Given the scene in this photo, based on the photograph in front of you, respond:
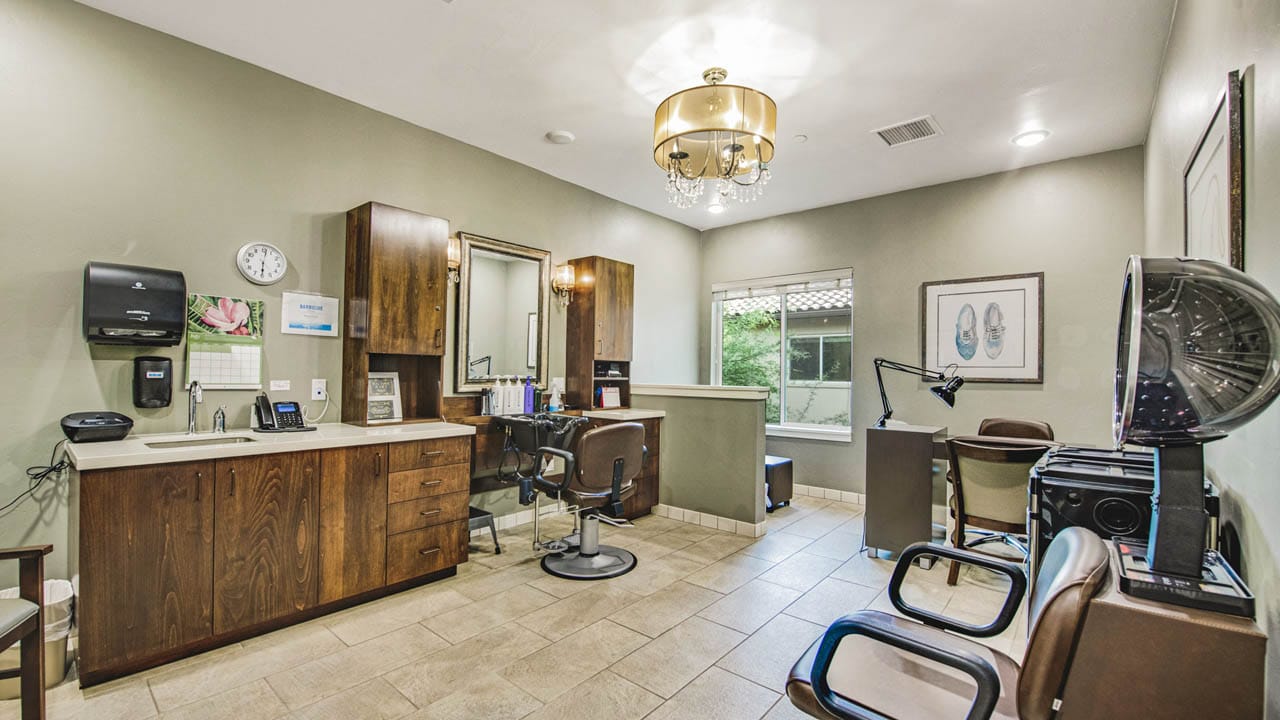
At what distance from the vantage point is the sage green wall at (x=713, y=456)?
424 centimetres

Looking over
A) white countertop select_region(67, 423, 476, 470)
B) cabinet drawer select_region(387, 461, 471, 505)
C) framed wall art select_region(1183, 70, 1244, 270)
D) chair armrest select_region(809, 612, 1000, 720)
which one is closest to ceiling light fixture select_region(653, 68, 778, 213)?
framed wall art select_region(1183, 70, 1244, 270)

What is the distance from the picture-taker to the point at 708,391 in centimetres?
451

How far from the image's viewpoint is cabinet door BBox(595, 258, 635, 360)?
15.5 feet

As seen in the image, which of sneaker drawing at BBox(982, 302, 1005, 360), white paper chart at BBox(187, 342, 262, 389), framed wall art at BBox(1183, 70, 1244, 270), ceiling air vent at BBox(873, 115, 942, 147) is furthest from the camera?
sneaker drawing at BBox(982, 302, 1005, 360)

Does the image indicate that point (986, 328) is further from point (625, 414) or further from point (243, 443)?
point (243, 443)

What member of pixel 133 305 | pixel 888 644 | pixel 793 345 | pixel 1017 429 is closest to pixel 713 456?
pixel 793 345

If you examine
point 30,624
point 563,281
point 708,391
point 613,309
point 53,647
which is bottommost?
point 53,647

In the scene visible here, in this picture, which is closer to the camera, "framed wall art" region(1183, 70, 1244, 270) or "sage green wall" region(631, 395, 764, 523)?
"framed wall art" region(1183, 70, 1244, 270)

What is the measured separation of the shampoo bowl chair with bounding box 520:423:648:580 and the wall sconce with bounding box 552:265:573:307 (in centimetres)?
179

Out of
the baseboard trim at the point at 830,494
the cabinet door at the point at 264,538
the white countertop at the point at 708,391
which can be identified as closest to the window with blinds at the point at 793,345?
the baseboard trim at the point at 830,494

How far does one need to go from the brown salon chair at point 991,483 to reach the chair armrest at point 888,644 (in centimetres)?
220

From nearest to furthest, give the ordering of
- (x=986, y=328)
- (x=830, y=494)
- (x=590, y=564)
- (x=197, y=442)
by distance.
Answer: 1. (x=197, y=442)
2. (x=590, y=564)
3. (x=986, y=328)
4. (x=830, y=494)

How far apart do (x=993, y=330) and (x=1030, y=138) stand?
4.86 ft

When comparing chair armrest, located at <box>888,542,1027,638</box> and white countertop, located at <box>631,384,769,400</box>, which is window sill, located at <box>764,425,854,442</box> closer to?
white countertop, located at <box>631,384,769,400</box>
